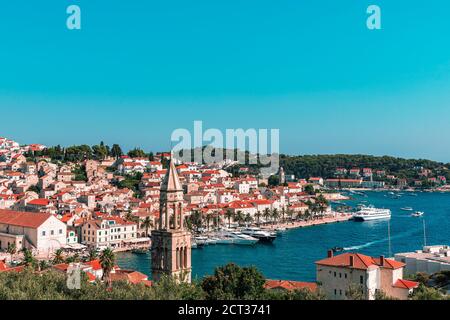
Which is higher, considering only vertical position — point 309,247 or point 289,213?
point 289,213

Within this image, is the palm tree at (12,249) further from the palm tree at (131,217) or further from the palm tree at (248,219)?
the palm tree at (248,219)

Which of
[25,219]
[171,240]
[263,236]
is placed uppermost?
[171,240]

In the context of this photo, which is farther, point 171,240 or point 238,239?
point 238,239

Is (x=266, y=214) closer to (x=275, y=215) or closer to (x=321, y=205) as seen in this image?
(x=275, y=215)

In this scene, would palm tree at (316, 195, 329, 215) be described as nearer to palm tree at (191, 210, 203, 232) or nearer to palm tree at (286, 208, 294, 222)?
palm tree at (286, 208, 294, 222)

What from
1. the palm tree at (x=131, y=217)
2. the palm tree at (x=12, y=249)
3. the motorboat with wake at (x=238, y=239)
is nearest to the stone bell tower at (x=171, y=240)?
the palm tree at (x=12, y=249)

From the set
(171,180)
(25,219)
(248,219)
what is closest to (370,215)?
(248,219)
